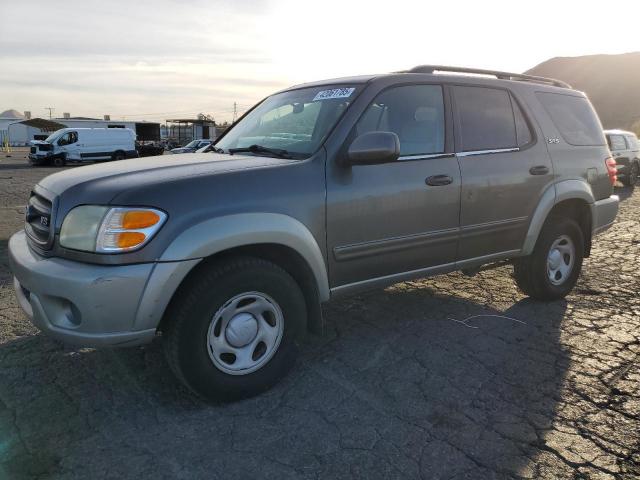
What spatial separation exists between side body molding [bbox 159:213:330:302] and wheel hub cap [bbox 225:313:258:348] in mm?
429

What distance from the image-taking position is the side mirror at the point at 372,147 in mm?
2984

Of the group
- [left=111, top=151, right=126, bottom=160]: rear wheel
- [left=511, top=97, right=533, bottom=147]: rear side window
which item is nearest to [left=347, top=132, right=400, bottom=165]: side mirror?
[left=511, top=97, right=533, bottom=147]: rear side window

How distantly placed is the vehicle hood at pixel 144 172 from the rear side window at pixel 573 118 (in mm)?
2698

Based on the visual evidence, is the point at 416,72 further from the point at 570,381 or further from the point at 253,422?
the point at 253,422

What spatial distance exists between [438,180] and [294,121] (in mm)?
1083

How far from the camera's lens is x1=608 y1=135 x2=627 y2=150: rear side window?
14.3 meters

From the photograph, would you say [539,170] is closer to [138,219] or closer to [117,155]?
[138,219]

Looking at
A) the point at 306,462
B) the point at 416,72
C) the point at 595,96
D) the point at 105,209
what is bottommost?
the point at 306,462

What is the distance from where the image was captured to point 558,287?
4.62 m

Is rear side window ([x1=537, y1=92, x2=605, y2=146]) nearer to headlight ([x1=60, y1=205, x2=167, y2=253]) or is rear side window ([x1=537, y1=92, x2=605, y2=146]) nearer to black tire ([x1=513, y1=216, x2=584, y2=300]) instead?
black tire ([x1=513, y1=216, x2=584, y2=300])

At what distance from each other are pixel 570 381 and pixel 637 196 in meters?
11.6

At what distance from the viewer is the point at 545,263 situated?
4414 millimetres

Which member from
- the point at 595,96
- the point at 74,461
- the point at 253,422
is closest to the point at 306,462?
the point at 253,422

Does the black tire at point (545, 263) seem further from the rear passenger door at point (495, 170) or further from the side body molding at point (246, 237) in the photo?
the side body molding at point (246, 237)
